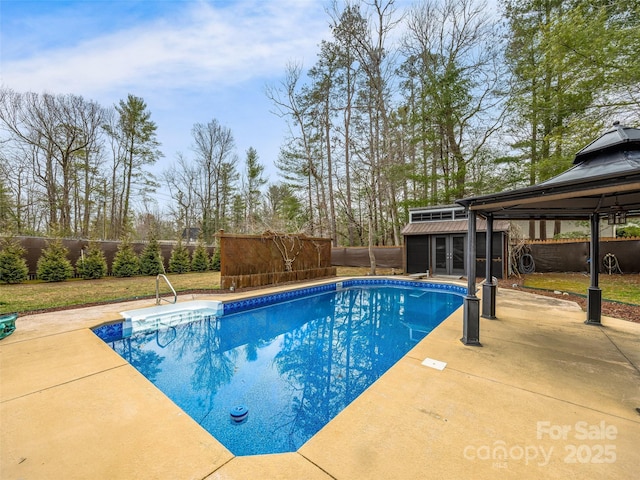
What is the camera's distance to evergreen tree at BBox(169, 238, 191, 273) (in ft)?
43.3

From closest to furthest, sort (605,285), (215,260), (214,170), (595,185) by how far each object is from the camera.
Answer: (595,185) < (605,285) < (215,260) < (214,170)

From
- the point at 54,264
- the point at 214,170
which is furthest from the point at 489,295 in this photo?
the point at 214,170

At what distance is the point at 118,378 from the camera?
2.87 metres

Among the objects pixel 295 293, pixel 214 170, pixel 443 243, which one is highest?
pixel 214 170

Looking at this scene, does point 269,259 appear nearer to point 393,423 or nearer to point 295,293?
point 295,293

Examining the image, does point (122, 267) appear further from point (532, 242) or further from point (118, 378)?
point (532, 242)

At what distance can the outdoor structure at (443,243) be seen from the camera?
10.5 m

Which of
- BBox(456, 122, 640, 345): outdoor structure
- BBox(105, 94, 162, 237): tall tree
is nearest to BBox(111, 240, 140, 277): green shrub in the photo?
BBox(105, 94, 162, 237): tall tree

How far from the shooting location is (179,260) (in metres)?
13.4

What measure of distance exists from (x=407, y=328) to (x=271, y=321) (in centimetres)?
295

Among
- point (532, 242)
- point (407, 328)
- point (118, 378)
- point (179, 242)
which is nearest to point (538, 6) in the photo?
point (532, 242)

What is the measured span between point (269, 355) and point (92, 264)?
1034 cm

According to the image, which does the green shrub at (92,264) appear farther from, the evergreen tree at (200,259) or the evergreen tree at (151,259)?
the evergreen tree at (200,259)

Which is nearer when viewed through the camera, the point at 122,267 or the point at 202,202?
the point at 122,267
